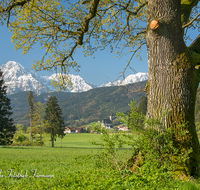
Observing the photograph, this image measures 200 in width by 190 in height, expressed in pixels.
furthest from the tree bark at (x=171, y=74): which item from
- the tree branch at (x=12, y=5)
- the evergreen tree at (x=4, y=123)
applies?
the evergreen tree at (x=4, y=123)

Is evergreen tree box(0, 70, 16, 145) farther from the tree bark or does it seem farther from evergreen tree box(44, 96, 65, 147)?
the tree bark

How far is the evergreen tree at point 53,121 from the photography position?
40688mm

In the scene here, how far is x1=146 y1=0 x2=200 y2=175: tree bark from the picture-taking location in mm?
4625

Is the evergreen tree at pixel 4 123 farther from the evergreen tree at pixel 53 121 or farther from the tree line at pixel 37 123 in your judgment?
the evergreen tree at pixel 53 121

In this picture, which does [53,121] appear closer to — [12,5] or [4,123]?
[4,123]

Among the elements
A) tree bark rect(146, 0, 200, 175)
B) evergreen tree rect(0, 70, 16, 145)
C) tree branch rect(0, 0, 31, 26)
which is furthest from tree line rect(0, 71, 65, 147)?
tree bark rect(146, 0, 200, 175)

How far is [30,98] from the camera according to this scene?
175ft

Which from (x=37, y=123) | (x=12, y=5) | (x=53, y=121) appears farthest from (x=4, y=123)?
(x=12, y=5)

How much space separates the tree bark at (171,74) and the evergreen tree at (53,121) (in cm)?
3780

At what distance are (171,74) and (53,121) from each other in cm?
3998

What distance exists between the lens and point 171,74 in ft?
15.7

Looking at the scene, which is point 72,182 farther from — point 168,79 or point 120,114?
point 168,79

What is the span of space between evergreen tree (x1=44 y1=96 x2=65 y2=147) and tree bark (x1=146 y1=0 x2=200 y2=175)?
1488 inches

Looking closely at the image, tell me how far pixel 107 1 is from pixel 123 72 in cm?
309
